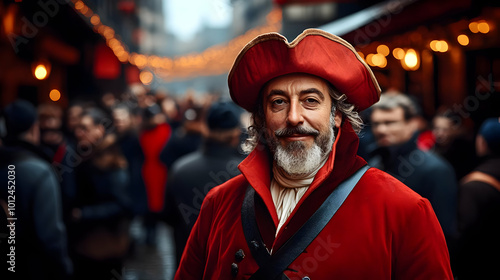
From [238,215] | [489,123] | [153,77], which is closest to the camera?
[238,215]

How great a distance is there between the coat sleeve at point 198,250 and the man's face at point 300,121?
466 mm

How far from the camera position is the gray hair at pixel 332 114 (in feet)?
8.83

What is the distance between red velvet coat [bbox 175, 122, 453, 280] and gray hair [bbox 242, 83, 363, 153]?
0.11 m

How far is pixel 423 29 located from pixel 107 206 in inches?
297

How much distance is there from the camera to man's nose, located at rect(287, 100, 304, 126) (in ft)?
8.30

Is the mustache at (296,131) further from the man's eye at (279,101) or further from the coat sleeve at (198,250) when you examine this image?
the coat sleeve at (198,250)

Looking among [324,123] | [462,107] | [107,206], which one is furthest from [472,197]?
[462,107]

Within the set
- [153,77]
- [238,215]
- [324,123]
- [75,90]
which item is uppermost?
[153,77]

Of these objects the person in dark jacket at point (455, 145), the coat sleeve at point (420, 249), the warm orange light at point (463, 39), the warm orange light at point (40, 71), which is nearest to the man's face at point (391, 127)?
the person in dark jacket at point (455, 145)

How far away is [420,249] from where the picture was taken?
2.23 m

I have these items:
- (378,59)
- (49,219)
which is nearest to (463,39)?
(378,59)

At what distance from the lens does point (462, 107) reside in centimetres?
1063

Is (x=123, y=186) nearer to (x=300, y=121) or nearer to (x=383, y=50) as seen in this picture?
(x=300, y=121)

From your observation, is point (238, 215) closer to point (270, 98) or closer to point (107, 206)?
point (270, 98)
